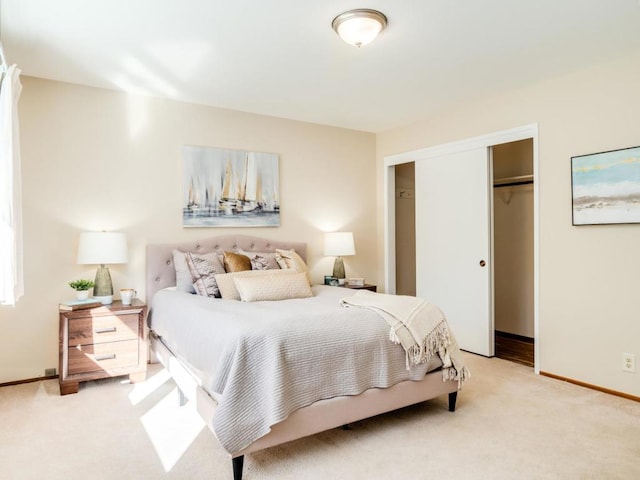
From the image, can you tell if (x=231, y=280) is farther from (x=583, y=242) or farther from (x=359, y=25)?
(x=583, y=242)

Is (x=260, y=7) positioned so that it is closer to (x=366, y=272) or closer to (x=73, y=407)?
(x=73, y=407)

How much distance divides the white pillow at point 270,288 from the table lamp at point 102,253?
0.96 m

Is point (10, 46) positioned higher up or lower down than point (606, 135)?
higher up

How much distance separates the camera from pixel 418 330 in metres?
2.58

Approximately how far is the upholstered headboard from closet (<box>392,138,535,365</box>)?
5.09 feet

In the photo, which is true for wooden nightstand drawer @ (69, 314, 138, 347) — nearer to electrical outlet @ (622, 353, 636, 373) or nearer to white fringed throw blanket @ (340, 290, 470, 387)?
white fringed throw blanket @ (340, 290, 470, 387)

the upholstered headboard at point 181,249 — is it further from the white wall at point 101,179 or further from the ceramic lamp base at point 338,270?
the ceramic lamp base at point 338,270

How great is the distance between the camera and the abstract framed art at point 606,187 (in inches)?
119

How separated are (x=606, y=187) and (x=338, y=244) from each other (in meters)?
2.40

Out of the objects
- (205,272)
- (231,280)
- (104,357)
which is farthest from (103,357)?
(231,280)

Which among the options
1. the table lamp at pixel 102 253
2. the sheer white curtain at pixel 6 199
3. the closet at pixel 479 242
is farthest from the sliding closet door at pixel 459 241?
the sheer white curtain at pixel 6 199

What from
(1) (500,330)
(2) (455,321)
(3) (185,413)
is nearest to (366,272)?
(2) (455,321)

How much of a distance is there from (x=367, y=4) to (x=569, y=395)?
2.90 meters

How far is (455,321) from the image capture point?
14.5 ft
